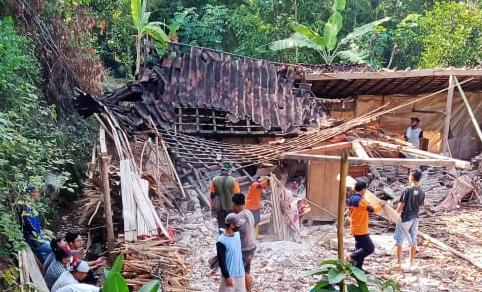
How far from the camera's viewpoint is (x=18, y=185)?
503 centimetres

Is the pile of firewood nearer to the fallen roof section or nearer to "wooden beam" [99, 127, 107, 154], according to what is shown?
"wooden beam" [99, 127, 107, 154]

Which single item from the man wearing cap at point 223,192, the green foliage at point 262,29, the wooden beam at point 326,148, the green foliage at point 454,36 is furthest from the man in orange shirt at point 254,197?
the green foliage at point 262,29

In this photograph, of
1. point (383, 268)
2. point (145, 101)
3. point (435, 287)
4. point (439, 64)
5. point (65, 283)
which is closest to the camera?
point (65, 283)

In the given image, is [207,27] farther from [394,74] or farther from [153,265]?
[153,265]

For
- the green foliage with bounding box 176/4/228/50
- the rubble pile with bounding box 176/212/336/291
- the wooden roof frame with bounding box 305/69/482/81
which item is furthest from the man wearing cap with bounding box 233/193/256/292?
the green foliage with bounding box 176/4/228/50

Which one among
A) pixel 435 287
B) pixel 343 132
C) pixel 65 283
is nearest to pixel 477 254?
Answer: pixel 435 287

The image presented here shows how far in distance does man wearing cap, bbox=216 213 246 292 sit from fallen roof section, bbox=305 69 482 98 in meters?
7.40

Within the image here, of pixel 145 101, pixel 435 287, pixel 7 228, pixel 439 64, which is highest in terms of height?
pixel 439 64

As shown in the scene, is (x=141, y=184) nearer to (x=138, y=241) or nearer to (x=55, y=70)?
(x=138, y=241)

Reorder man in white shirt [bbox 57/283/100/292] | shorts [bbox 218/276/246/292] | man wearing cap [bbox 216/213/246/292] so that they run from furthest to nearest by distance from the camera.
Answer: shorts [bbox 218/276/246/292]
man wearing cap [bbox 216/213/246/292]
man in white shirt [bbox 57/283/100/292]

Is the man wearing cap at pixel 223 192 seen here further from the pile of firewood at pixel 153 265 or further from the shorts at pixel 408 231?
the shorts at pixel 408 231

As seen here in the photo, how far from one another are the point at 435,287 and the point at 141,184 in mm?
4150

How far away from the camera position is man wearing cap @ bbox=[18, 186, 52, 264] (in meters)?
5.10

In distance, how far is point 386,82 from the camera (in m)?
12.3
